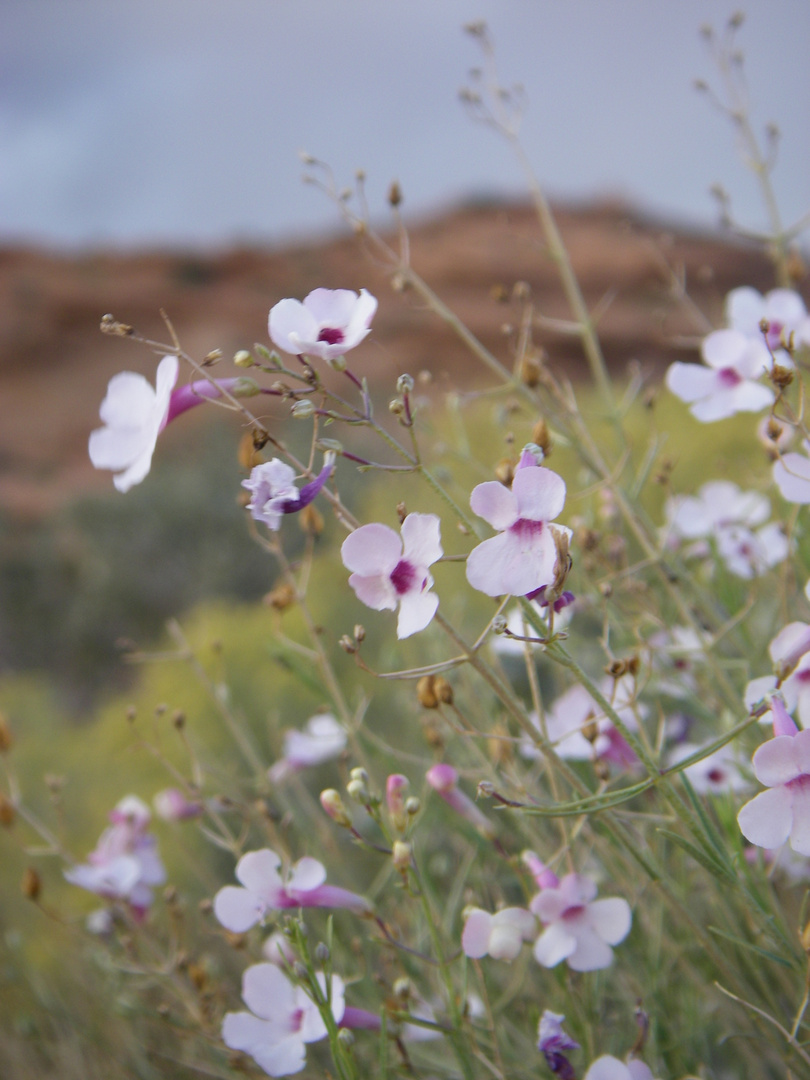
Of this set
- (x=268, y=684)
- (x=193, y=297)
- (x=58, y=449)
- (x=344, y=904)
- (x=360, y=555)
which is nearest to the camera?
(x=360, y=555)

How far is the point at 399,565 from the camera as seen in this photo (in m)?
0.36

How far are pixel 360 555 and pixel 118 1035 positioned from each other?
946 millimetres

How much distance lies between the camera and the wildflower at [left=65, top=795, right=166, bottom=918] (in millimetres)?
682

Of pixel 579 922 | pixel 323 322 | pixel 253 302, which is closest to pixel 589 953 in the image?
pixel 579 922

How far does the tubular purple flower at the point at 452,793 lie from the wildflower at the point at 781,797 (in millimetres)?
202

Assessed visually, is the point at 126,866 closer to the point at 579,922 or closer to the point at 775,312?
the point at 579,922

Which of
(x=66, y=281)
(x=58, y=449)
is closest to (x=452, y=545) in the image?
(x=58, y=449)

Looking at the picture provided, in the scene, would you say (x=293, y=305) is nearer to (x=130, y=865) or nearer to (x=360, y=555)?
(x=360, y=555)

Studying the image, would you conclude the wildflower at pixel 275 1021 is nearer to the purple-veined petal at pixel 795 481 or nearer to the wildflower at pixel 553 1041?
the wildflower at pixel 553 1041

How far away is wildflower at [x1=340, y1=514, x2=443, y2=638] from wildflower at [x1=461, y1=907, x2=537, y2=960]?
0.20 meters

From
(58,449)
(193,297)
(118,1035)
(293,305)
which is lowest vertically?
(58,449)

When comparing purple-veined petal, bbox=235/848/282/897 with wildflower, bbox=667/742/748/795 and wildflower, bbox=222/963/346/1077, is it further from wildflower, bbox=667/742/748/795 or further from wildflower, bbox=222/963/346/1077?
wildflower, bbox=667/742/748/795

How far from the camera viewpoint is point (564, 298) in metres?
7.88

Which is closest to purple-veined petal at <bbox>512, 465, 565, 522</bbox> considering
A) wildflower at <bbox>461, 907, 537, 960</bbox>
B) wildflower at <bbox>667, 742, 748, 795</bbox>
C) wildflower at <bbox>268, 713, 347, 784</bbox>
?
wildflower at <bbox>461, 907, 537, 960</bbox>
